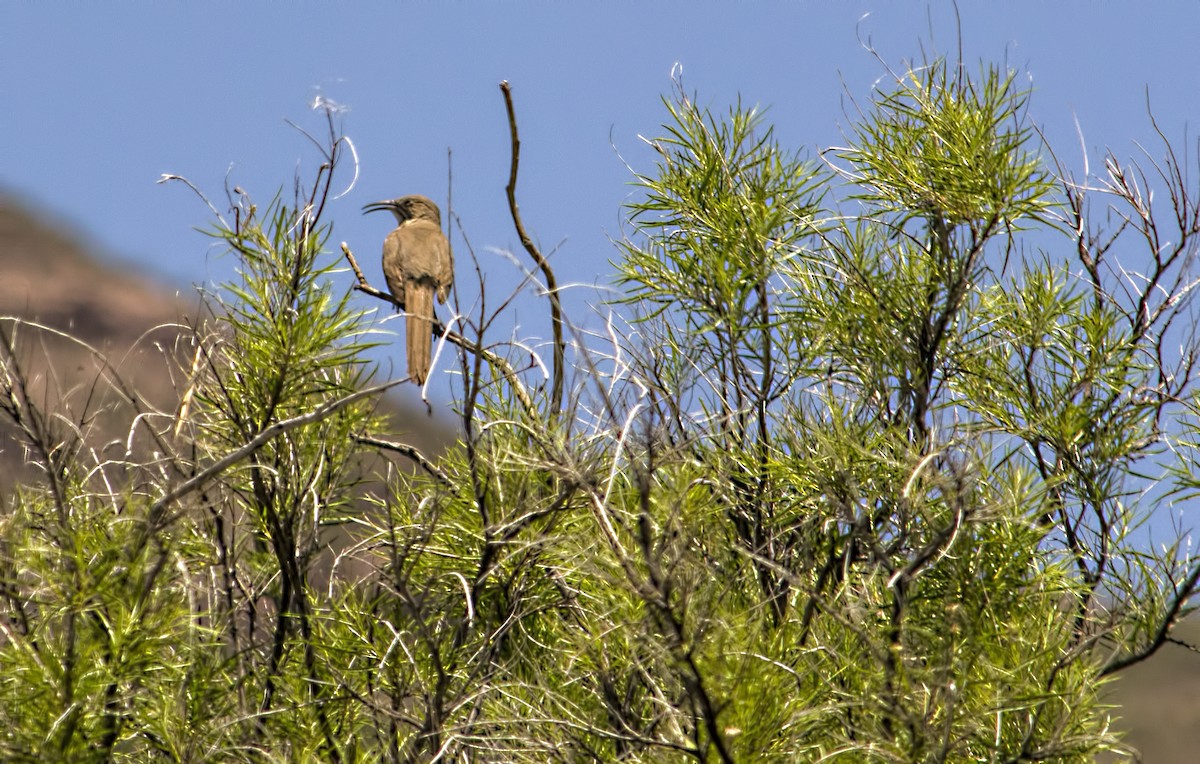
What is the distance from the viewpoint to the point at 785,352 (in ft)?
14.1

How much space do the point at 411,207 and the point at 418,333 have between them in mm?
2287

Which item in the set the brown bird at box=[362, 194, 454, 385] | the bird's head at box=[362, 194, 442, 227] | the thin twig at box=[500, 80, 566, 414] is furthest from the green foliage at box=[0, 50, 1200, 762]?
the bird's head at box=[362, 194, 442, 227]

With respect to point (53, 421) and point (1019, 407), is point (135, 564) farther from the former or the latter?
point (1019, 407)

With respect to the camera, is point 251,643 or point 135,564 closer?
point 135,564

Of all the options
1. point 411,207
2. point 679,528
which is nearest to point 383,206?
point 411,207

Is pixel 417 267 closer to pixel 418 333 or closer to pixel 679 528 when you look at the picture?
pixel 418 333

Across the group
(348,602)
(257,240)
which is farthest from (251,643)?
(257,240)

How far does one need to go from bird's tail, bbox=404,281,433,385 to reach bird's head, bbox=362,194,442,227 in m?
1.28

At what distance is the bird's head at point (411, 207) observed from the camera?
8258mm

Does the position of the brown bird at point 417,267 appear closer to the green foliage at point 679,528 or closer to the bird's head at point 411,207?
the bird's head at point 411,207

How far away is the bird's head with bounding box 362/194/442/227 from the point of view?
27.1ft

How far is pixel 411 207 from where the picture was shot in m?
8.27

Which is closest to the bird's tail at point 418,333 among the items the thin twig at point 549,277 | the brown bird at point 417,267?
the brown bird at point 417,267

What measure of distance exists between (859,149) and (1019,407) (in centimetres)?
100
